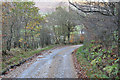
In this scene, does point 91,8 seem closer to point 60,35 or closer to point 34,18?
point 34,18

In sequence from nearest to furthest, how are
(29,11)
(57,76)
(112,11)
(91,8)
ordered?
(112,11) < (91,8) < (57,76) < (29,11)

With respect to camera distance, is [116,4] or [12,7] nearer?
[116,4]

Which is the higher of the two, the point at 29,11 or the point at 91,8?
the point at 29,11

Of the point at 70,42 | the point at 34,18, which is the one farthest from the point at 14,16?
the point at 70,42

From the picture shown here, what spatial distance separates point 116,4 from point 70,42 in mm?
26074

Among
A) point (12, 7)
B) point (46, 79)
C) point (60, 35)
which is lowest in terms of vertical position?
point (46, 79)

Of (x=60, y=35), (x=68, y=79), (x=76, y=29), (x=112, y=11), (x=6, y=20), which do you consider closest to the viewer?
(x=112, y=11)

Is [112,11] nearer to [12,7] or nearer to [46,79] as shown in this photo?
[46,79]

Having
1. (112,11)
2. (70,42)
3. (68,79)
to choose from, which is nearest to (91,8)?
(112,11)

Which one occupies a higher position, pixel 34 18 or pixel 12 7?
pixel 12 7

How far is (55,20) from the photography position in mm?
25016

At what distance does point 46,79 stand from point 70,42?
24.3 m

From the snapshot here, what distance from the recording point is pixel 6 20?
12117 millimetres

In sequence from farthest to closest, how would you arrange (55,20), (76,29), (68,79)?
(76,29) < (55,20) < (68,79)
